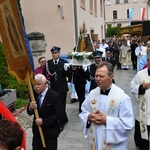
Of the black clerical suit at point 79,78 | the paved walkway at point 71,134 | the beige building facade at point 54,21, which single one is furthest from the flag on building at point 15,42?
the beige building facade at point 54,21

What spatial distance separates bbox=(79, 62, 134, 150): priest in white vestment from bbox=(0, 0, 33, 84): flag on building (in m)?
0.99

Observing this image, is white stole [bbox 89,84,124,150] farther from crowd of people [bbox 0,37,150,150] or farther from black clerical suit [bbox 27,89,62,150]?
black clerical suit [bbox 27,89,62,150]

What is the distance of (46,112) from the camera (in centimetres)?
415

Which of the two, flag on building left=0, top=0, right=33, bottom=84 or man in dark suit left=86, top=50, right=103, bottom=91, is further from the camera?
man in dark suit left=86, top=50, right=103, bottom=91

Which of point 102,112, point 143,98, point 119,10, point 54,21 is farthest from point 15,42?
point 119,10

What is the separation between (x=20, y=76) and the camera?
4.00m

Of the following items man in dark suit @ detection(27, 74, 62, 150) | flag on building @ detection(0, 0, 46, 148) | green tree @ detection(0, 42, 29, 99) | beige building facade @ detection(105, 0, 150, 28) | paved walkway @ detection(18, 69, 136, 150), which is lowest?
paved walkway @ detection(18, 69, 136, 150)

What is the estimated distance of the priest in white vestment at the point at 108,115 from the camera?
3.50 m

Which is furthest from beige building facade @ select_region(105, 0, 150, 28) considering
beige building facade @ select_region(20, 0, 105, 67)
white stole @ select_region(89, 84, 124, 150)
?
white stole @ select_region(89, 84, 124, 150)

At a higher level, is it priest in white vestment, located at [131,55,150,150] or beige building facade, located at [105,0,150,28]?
beige building facade, located at [105,0,150,28]

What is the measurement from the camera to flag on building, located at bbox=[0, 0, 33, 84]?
12.0 feet

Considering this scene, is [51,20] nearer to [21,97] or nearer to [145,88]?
[21,97]

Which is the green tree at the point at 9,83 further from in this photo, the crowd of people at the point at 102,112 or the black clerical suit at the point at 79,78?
the crowd of people at the point at 102,112

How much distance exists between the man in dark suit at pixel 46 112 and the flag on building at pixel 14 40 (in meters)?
0.19
